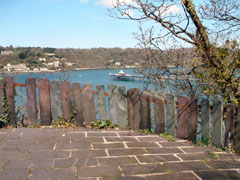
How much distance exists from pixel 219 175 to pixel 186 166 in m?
0.45

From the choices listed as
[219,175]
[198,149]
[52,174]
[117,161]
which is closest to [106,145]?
[117,161]

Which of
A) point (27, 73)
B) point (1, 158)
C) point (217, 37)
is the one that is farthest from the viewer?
point (27, 73)

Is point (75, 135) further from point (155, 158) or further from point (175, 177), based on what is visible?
point (175, 177)

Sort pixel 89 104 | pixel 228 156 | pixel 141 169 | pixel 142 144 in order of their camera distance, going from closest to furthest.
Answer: pixel 141 169 → pixel 228 156 → pixel 142 144 → pixel 89 104

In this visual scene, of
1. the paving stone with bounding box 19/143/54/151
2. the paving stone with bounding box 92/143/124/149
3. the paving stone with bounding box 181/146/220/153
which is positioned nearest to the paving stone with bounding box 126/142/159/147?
the paving stone with bounding box 92/143/124/149

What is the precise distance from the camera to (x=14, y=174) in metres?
3.10

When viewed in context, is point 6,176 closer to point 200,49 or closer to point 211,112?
point 211,112

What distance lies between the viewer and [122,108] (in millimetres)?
5512

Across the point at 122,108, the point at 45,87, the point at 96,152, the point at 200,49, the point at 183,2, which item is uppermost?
the point at 183,2

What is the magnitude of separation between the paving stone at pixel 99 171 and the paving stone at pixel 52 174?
0.41 feet

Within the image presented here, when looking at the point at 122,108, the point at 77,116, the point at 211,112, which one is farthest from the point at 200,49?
the point at 77,116

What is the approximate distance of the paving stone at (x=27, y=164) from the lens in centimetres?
334

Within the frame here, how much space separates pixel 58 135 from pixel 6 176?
185 centimetres

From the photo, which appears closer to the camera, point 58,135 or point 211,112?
point 211,112
